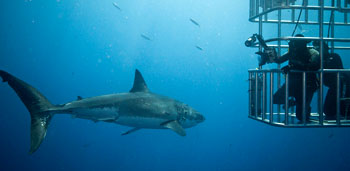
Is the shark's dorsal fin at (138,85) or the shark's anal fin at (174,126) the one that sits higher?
the shark's dorsal fin at (138,85)

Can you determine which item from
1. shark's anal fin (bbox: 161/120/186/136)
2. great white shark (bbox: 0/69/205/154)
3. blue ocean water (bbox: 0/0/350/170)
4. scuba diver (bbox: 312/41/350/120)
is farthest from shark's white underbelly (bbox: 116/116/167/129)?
A: blue ocean water (bbox: 0/0/350/170)

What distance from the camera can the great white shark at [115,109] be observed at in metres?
6.18

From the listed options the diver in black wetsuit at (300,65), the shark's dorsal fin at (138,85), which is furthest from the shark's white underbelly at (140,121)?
the diver in black wetsuit at (300,65)

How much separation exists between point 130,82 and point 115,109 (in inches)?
1186

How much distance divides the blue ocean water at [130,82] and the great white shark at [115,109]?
60.7ft

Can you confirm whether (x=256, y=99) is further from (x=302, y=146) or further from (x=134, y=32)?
(x=134, y=32)

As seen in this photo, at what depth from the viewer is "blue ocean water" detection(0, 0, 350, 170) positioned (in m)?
26.2

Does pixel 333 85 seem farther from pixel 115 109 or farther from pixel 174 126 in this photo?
pixel 115 109

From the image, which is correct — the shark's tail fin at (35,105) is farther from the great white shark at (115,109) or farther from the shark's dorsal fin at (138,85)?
→ the shark's dorsal fin at (138,85)

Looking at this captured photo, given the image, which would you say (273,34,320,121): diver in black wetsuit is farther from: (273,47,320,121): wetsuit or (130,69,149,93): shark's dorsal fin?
(130,69,149,93): shark's dorsal fin

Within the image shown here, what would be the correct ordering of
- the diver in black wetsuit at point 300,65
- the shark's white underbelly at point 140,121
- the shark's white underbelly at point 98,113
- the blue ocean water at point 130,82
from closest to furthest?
1. the diver in black wetsuit at point 300,65
2. the shark's white underbelly at point 98,113
3. the shark's white underbelly at point 140,121
4. the blue ocean water at point 130,82

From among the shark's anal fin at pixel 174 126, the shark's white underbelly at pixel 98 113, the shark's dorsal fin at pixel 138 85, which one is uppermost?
the shark's dorsal fin at pixel 138 85

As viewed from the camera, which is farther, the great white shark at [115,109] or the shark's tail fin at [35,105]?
the great white shark at [115,109]

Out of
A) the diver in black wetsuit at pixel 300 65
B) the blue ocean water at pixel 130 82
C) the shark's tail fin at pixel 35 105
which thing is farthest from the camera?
the blue ocean water at pixel 130 82
